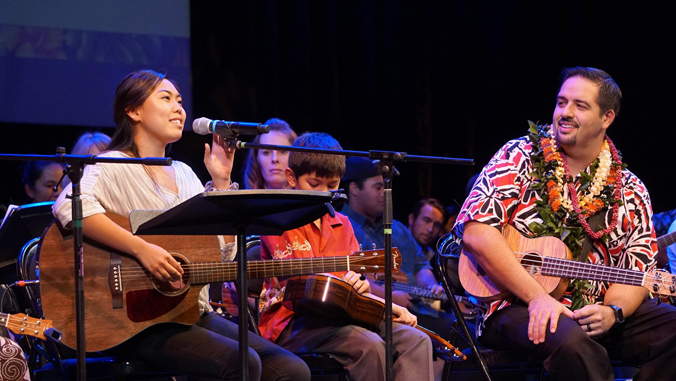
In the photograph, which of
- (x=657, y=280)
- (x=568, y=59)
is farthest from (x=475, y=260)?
(x=568, y=59)

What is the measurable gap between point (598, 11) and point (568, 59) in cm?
52

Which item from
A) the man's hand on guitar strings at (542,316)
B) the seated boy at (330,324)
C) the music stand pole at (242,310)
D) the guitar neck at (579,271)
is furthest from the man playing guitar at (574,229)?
the music stand pole at (242,310)

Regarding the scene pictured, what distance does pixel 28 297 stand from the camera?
3.04m

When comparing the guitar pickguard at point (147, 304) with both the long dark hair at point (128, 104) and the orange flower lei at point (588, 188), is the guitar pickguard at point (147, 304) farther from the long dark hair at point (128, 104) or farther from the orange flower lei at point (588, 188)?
the orange flower lei at point (588, 188)

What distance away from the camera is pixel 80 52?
16.1ft

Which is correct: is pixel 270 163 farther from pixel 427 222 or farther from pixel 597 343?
pixel 597 343

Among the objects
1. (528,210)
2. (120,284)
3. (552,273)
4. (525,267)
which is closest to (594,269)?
(552,273)

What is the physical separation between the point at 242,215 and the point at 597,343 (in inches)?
70.0

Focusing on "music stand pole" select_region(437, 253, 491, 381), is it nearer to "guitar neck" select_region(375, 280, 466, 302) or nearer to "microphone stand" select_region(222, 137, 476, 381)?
"microphone stand" select_region(222, 137, 476, 381)

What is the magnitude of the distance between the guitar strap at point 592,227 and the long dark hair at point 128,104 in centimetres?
219

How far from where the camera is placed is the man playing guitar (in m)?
3.36

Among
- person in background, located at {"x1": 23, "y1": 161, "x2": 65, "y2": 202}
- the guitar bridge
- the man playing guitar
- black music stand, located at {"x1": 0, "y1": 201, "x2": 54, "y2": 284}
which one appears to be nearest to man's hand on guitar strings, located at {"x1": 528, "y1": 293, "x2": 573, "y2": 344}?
the man playing guitar

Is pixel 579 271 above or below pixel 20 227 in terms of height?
below

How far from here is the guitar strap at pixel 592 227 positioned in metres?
3.59
